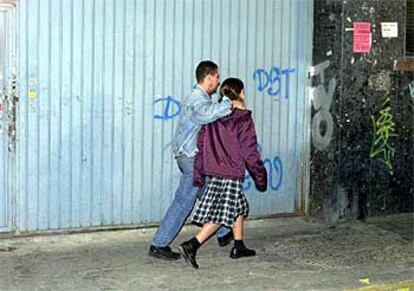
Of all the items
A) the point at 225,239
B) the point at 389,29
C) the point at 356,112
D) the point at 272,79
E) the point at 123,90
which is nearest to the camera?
the point at 225,239

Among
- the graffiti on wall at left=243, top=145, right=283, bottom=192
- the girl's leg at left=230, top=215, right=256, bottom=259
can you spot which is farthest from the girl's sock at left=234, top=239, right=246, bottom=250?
the graffiti on wall at left=243, top=145, right=283, bottom=192

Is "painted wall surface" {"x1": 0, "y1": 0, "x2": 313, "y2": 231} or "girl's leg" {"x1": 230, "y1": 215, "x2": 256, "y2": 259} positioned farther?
"painted wall surface" {"x1": 0, "y1": 0, "x2": 313, "y2": 231}

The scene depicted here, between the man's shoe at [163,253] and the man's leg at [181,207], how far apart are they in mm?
43

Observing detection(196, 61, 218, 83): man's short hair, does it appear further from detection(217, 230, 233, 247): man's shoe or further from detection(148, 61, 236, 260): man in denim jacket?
detection(217, 230, 233, 247): man's shoe

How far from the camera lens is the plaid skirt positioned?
7195 millimetres

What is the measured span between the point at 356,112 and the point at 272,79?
1022 millimetres

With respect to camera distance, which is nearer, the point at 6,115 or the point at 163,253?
the point at 163,253

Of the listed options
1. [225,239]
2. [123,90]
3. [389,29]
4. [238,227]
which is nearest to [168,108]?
[123,90]

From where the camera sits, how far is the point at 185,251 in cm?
713

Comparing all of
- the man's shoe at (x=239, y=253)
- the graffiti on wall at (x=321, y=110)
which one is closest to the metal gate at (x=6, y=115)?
the man's shoe at (x=239, y=253)

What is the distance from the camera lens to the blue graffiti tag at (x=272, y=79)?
8.81 meters

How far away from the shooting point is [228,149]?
716cm

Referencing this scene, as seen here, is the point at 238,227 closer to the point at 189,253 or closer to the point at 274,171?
the point at 189,253

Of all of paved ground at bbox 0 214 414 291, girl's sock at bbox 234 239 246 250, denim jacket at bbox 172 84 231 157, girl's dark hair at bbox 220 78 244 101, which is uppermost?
girl's dark hair at bbox 220 78 244 101
